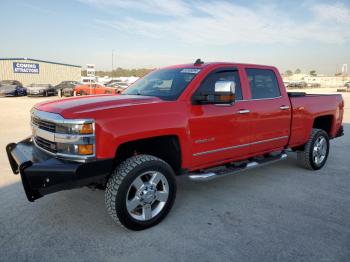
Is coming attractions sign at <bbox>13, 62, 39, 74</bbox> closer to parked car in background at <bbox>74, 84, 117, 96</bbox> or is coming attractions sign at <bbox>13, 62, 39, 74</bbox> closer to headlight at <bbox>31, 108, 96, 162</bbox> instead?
parked car in background at <bbox>74, 84, 117, 96</bbox>

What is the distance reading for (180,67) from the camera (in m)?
4.45

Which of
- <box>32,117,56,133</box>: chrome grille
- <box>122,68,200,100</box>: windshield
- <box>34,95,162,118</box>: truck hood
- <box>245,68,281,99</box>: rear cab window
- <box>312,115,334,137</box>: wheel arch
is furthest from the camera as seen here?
<box>312,115,334,137</box>: wheel arch

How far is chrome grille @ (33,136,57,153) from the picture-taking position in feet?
10.3

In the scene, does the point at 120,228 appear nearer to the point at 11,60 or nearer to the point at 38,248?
the point at 38,248

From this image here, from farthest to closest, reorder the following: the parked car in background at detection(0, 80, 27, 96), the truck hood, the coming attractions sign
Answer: the coming attractions sign, the parked car in background at detection(0, 80, 27, 96), the truck hood

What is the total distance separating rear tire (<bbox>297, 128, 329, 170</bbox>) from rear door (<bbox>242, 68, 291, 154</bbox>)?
0.71m

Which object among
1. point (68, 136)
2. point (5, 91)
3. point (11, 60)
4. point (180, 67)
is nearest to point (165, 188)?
point (68, 136)

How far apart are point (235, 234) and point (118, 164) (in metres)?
1.51

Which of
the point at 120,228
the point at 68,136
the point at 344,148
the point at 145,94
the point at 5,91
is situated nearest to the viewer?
the point at 68,136

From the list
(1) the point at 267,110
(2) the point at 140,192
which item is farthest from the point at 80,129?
(1) the point at 267,110

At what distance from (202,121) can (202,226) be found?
1.22 meters

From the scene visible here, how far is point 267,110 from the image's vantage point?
459 centimetres

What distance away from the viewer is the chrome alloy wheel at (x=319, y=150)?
18.6 feet

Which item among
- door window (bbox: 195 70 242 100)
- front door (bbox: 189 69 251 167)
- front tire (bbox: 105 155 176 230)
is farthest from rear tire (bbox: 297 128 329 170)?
front tire (bbox: 105 155 176 230)
